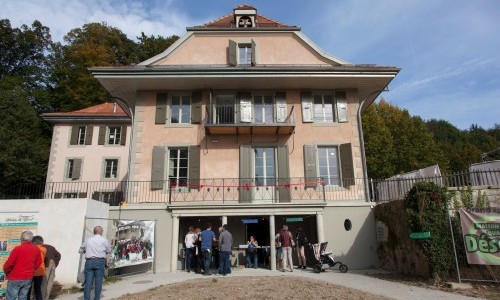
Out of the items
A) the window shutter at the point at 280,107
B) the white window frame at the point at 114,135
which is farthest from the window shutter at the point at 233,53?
the white window frame at the point at 114,135

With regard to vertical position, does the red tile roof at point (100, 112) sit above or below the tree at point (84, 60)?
below

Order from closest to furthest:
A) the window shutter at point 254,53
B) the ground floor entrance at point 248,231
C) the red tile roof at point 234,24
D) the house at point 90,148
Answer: the ground floor entrance at point 248,231
the window shutter at point 254,53
the red tile roof at point 234,24
the house at point 90,148

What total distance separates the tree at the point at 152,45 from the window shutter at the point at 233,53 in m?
23.5

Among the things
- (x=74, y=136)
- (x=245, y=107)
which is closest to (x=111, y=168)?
(x=74, y=136)

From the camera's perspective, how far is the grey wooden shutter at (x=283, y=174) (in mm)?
14760

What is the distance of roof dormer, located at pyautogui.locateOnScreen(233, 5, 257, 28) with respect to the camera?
1781 centimetres

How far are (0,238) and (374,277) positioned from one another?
10.6 metres

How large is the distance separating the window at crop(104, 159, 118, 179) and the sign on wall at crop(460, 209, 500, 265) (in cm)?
2389

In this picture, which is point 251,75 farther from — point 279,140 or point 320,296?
point 320,296

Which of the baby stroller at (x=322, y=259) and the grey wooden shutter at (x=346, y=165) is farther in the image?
the grey wooden shutter at (x=346, y=165)

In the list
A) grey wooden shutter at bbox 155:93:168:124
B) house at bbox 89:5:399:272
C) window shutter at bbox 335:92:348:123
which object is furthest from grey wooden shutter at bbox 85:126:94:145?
window shutter at bbox 335:92:348:123

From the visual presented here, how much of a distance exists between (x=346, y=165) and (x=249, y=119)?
15.6ft

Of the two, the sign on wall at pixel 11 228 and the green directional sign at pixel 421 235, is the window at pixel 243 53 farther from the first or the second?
the sign on wall at pixel 11 228

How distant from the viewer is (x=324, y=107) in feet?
53.7
